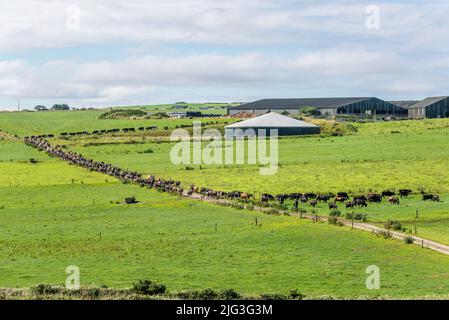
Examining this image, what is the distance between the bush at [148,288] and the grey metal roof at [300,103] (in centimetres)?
12979

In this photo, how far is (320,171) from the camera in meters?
79.1

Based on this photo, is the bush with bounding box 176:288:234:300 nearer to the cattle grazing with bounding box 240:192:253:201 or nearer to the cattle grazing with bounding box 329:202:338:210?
the cattle grazing with bounding box 329:202:338:210

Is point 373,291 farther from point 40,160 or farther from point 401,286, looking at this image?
point 40,160

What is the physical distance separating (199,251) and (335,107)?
120 m

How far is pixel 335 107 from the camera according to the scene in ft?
519

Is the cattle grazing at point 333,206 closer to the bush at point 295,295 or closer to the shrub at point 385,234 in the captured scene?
the shrub at point 385,234

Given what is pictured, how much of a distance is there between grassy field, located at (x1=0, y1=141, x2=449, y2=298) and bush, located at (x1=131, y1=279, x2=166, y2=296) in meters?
1.97

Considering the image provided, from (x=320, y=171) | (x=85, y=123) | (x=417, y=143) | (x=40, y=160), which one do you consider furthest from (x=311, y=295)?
(x=85, y=123)

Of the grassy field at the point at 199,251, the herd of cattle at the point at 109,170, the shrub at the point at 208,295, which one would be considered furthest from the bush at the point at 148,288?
the herd of cattle at the point at 109,170

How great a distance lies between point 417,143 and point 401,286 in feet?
236

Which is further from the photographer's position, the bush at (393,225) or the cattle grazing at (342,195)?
the cattle grazing at (342,195)

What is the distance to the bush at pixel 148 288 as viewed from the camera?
30.9m

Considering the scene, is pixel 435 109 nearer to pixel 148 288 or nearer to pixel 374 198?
pixel 374 198

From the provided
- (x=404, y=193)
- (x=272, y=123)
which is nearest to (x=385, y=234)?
(x=404, y=193)
